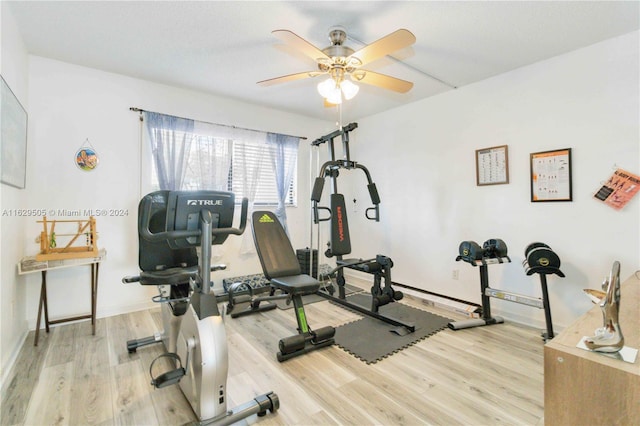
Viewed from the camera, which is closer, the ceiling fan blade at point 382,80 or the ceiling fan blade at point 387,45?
the ceiling fan blade at point 387,45

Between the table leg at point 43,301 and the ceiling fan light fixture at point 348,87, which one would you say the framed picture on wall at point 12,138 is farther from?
the ceiling fan light fixture at point 348,87

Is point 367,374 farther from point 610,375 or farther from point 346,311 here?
point 610,375

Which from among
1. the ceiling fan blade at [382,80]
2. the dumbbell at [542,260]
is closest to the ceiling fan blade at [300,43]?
the ceiling fan blade at [382,80]

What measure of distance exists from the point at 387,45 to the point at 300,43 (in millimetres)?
564

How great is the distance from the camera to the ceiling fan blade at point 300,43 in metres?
1.73

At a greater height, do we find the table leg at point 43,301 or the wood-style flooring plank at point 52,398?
the table leg at point 43,301

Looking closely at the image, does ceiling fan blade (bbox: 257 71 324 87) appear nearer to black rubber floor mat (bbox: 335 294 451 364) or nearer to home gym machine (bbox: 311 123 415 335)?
home gym machine (bbox: 311 123 415 335)

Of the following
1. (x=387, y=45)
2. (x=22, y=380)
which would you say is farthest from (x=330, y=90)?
(x=22, y=380)

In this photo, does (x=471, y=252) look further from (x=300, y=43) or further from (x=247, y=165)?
(x=247, y=165)

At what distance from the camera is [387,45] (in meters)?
1.87

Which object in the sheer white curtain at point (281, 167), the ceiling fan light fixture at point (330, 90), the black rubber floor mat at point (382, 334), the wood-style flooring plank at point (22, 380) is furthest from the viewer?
the sheer white curtain at point (281, 167)

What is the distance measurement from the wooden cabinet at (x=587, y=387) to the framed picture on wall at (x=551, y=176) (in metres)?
2.36

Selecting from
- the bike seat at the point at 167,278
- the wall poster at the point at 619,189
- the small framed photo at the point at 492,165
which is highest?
the small framed photo at the point at 492,165

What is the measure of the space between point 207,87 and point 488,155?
3339mm
